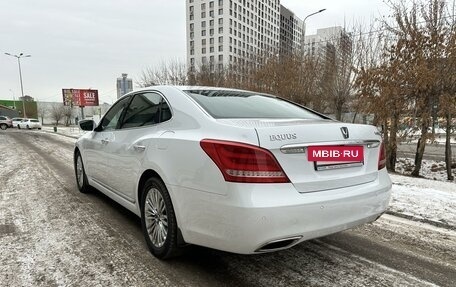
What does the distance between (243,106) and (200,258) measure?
1.44 m

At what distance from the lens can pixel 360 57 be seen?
616 inches

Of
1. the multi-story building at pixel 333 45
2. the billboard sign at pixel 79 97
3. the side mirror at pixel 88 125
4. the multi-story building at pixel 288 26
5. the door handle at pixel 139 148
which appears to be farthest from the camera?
the multi-story building at pixel 288 26

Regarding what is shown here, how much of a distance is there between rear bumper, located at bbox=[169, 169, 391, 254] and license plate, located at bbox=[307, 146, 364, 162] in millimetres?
230

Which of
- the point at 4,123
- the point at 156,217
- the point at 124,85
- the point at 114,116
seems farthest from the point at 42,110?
the point at 156,217

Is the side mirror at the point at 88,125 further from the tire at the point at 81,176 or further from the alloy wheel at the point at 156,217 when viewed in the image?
the alloy wheel at the point at 156,217

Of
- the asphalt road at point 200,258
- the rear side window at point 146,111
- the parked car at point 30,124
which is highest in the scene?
the rear side window at point 146,111

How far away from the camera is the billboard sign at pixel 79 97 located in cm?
4554

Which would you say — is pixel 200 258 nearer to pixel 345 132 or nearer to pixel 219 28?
pixel 345 132

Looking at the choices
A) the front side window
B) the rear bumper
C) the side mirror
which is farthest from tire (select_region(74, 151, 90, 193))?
the rear bumper

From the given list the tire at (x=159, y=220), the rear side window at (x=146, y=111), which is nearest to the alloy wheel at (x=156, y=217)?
the tire at (x=159, y=220)

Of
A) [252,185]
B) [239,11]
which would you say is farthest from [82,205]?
[239,11]

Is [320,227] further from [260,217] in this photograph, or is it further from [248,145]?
[248,145]

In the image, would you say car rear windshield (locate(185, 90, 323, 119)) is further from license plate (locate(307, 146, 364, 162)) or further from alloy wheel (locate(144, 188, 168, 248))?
alloy wheel (locate(144, 188, 168, 248))

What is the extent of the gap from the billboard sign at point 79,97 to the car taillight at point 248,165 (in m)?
45.9
